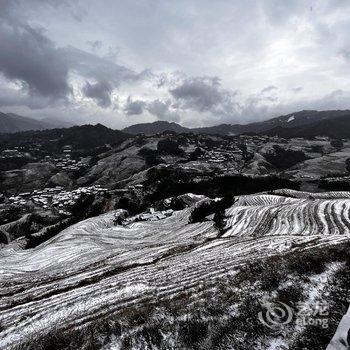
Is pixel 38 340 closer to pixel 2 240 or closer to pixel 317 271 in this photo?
pixel 317 271

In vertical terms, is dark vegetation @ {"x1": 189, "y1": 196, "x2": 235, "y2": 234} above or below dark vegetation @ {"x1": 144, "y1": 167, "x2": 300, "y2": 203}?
above

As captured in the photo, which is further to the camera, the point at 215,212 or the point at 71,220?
the point at 71,220

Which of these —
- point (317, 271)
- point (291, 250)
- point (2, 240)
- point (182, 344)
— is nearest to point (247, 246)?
point (291, 250)

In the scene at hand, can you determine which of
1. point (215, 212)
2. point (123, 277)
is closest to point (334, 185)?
point (215, 212)

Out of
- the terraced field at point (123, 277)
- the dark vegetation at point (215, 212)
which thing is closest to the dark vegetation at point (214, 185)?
the dark vegetation at point (215, 212)

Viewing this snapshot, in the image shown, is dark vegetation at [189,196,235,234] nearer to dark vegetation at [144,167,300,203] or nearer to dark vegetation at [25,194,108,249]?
dark vegetation at [25,194,108,249]

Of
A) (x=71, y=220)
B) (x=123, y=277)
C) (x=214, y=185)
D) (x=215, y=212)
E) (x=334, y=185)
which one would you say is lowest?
(x=71, y=220)

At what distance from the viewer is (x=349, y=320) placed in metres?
19.1

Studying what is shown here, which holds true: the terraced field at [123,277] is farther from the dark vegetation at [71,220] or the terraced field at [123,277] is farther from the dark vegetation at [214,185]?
the dark vegetation at [214,185]

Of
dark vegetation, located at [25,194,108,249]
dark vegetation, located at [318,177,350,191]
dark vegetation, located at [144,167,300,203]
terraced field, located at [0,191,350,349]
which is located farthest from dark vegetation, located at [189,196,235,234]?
dark vegetation, located at [318,177,350,191]

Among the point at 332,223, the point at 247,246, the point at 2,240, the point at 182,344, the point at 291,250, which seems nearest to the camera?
the point at 182,344

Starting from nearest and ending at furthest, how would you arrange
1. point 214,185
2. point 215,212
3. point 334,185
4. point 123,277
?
point 123,277
point 215,212
point 214,185
point 334,185

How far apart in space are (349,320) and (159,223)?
58.7 metres

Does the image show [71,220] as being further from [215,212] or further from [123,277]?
[123,277]
